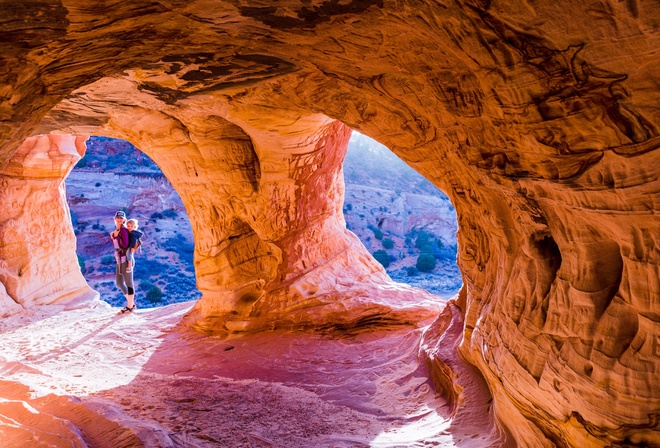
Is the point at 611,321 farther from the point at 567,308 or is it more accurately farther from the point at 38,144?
the point at 38,144

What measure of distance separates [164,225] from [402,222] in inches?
710

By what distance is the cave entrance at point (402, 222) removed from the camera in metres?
32.0

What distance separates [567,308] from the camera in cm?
276

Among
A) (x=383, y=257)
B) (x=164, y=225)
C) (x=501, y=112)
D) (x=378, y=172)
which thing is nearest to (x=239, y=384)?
(x=501, y=112)

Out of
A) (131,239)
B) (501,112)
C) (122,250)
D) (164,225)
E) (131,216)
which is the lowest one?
(164,225)

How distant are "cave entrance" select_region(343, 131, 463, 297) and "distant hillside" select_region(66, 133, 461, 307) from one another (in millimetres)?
80

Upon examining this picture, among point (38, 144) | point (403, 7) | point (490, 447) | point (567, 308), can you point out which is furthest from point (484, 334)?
point (38, 144)

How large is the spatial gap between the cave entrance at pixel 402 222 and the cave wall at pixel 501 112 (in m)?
24.4

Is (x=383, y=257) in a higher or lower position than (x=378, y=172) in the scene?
lower

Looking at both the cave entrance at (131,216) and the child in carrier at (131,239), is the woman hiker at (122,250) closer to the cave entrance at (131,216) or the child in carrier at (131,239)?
the child in carrier at (131,239)

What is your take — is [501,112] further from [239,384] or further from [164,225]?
[164,225]

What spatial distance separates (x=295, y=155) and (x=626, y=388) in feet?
18.5

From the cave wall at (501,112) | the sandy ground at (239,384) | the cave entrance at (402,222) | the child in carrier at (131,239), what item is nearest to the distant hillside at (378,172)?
the cave entrance at (402,222)

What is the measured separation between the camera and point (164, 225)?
2792 cm
